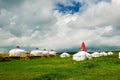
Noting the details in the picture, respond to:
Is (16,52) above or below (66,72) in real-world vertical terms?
above

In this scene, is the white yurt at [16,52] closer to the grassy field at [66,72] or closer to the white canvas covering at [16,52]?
the white canvas covering at [16,52]

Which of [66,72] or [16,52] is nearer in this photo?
[66,72]

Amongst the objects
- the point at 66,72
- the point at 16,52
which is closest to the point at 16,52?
the point at 16,52

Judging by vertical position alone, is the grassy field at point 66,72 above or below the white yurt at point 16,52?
below

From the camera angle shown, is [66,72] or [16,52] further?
[16,52]

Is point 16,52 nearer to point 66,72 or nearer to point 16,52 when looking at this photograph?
point 16,52

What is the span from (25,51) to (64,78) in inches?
1885

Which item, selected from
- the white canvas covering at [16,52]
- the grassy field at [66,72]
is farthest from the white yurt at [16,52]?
the grassy field at [66,72]

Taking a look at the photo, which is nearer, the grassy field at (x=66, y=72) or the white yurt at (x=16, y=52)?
the grassy field at (x=66, y=72)

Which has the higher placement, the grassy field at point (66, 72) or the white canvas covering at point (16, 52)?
the white canvas covering at point (16, 52)

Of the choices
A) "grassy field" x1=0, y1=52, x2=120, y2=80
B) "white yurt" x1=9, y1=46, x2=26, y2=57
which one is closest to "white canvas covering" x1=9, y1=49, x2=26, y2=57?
"white yurt" x1=9, y1=46, x2=26, y2=57

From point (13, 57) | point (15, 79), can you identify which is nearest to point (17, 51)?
point (13, 57)

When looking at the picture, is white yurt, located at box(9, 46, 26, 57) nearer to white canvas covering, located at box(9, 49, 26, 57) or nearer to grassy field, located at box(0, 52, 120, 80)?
white canvas covering, located at box(9, 49, 26, 57)

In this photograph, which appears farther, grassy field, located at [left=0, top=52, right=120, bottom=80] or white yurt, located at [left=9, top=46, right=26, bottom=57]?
white yurt, located at [left=9, top=46, right=26, bottom=57]
